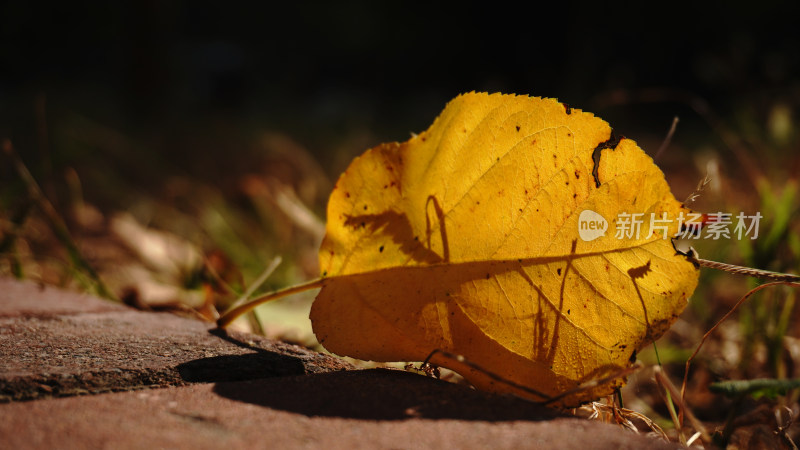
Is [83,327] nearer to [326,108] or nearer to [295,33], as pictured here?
[326,108]

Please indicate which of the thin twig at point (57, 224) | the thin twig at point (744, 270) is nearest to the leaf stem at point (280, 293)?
the thin twig at point (744, 270)

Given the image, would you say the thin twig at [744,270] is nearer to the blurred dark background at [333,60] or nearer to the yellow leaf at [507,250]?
the yellow leaf at [507,250]

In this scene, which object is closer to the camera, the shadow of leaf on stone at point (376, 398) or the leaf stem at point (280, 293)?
the shadow of leaf on stone at point (376, 398)

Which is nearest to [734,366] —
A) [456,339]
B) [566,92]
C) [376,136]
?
[456,339]

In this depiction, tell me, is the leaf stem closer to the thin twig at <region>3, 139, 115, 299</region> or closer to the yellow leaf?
the yellow leaf

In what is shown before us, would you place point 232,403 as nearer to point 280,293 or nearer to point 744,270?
point 280,293

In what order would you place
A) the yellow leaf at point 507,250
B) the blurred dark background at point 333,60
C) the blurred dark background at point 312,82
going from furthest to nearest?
the blurred dark background at point 333,60, the blurred dark background at point 312,82, the yellow leaf at point 507,250

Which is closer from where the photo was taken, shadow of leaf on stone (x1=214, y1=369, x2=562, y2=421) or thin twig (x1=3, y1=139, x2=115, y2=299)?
shadow of leaf on stone (x1=214, y1=369, x2=562, y2=421)

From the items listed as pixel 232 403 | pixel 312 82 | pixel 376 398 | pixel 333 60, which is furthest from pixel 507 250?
pixel 312 82

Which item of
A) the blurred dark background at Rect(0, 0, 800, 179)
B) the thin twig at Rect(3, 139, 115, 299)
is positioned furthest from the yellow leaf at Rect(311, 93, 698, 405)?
the blurred dark background at Rect(0, 0, 800, 179)
